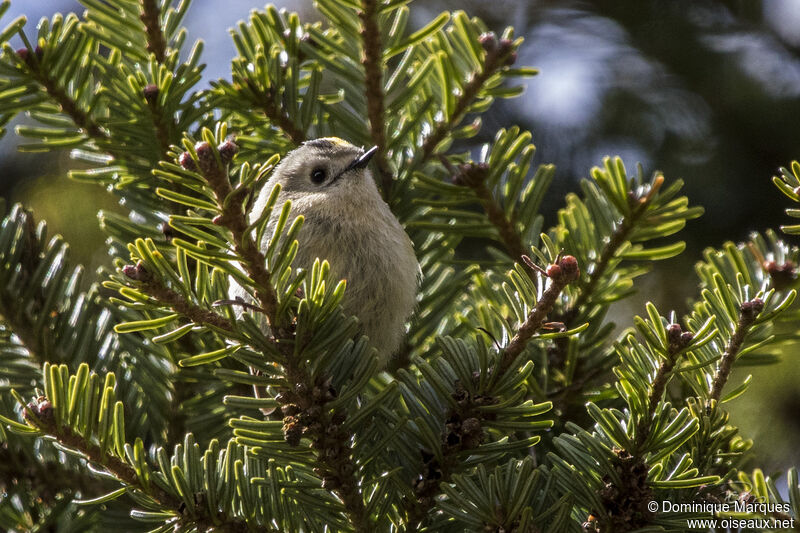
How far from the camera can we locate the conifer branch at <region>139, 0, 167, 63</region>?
1729mm

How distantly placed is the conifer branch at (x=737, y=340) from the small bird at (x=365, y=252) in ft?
2.57

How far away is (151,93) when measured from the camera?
1618 millimetres

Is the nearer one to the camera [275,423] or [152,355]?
[275,423]

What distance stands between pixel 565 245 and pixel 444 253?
1.29 feet

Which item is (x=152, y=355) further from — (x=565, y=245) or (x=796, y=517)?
(x=796, y=517)

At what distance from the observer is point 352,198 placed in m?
2.11

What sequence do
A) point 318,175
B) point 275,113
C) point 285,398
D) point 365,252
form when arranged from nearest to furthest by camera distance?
point 285,398, point 275,113, point 365,252, point 318,175

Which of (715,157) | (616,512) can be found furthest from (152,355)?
(715,157)

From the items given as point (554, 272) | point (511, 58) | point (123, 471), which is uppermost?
point (511, 58)

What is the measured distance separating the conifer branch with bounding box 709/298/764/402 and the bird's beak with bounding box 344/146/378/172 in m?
0.90

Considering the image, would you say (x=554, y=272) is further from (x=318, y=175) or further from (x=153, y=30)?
(x=318, y=175)

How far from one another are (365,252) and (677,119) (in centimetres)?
123

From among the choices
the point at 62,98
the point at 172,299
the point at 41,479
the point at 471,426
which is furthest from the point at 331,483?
the point at 62,98

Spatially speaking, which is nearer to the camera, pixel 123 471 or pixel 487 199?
pixel 123 471
